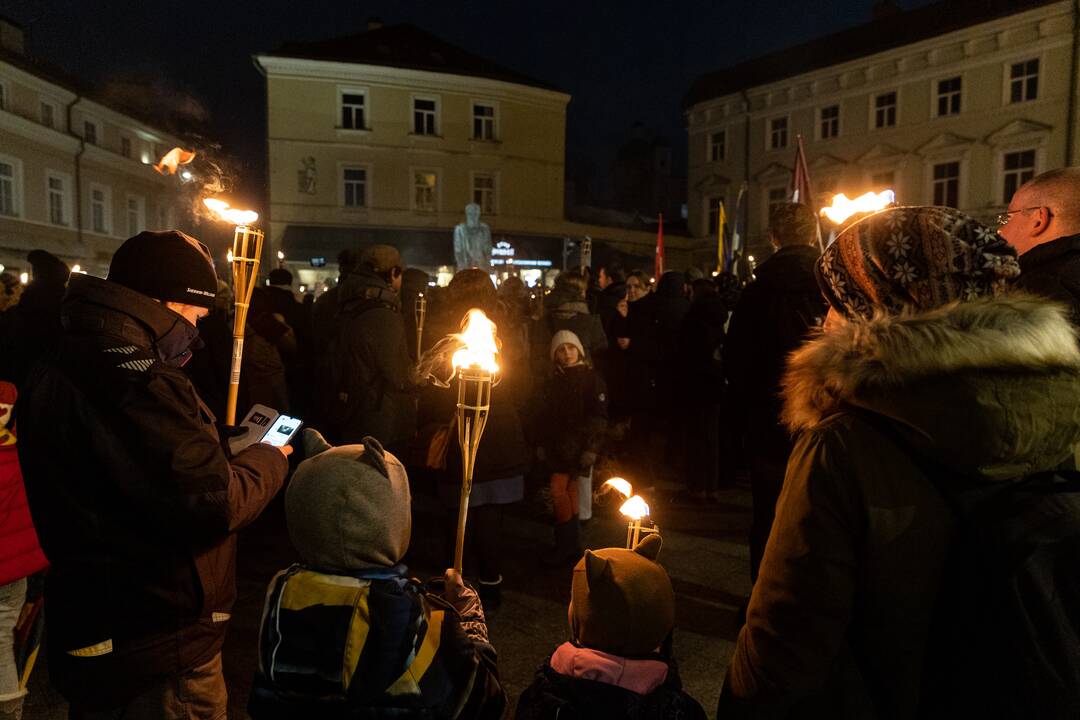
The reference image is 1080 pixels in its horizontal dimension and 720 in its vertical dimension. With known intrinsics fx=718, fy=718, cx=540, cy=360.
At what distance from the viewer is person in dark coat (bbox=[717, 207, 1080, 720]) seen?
123 cm

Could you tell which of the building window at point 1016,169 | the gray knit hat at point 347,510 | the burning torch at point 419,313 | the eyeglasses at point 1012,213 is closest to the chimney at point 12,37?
the burning torch at point 419,313

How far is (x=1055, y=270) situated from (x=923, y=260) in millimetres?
1390

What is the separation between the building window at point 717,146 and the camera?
34969mm

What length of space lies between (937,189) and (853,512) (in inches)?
1218

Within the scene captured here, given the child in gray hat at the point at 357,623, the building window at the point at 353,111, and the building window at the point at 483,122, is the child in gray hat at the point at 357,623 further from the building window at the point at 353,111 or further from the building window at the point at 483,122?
the building window at the point at 483,122

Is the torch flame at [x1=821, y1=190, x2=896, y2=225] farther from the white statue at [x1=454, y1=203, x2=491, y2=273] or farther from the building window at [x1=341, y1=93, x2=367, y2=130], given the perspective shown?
the building window at [x1=341, y1=93, x2=367, y2=130]

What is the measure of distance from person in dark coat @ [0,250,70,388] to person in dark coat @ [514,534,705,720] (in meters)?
4.10

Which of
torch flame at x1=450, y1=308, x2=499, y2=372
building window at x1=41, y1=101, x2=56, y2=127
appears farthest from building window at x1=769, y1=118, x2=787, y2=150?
torch flame at x1=450, y1=308, x2=499, y2=372

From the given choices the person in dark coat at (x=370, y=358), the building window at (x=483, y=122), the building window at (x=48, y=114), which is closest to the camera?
the person in dark coat at (x=370, y=358)

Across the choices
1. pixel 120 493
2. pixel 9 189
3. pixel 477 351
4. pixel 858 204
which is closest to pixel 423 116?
pixel 9 189

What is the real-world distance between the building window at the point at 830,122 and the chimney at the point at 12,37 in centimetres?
3065

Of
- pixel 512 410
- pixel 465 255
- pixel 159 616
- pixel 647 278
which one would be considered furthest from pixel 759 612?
pixel 465 255

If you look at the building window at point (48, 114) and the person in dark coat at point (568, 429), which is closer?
the person in dark coat at point (568, 429)

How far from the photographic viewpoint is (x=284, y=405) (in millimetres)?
5719
